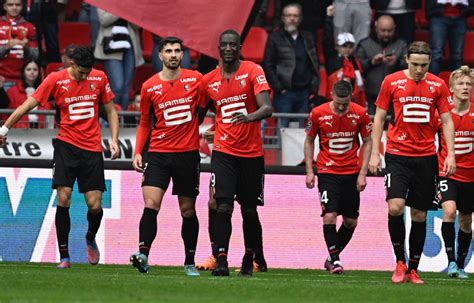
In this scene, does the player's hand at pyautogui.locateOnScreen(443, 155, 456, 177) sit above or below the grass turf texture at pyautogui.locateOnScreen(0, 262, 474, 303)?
above

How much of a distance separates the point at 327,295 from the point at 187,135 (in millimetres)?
3286

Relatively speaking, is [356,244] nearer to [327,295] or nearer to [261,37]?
[261,37]

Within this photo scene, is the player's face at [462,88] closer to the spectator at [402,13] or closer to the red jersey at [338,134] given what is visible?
the red jersey at [338,134]

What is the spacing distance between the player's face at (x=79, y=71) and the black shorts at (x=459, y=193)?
158 inches

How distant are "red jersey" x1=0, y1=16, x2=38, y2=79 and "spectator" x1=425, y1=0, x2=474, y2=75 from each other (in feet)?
18.6

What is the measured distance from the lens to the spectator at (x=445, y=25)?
20172mm

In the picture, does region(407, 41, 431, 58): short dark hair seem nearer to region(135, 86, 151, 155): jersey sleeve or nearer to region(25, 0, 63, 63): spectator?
region(135, 86, 151, 155): jersey sleeve

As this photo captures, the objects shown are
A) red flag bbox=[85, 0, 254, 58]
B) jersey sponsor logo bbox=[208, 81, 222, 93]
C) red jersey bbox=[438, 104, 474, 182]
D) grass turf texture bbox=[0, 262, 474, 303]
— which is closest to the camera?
grass turf texture bbox=[0, 262, 474, 303]

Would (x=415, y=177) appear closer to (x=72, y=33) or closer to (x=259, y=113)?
(x=259, y=113)

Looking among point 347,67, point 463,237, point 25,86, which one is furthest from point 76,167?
point 347,67

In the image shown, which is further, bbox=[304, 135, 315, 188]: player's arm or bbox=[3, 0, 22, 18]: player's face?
bbox=[3, 0, 22, 18]: player's face

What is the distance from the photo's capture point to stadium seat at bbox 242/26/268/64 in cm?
2147

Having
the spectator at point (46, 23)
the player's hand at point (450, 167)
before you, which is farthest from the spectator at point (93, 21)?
the player's hand at point (450, 167)

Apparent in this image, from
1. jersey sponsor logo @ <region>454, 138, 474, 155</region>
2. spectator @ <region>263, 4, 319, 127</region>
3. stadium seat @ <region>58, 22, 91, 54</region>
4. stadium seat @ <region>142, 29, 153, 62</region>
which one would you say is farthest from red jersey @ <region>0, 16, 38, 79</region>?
jersey sponsor logo @ <region>454, 138, 474, 155</region>
